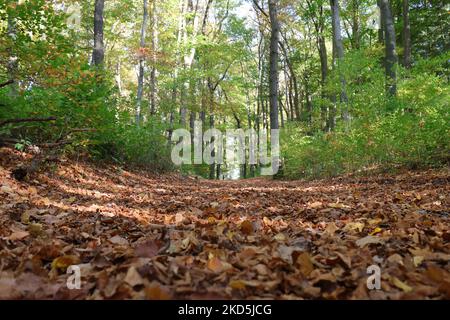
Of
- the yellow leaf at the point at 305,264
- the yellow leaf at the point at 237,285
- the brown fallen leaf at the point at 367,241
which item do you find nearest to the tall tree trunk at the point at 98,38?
the brown fallen leaf at the point at 367,241

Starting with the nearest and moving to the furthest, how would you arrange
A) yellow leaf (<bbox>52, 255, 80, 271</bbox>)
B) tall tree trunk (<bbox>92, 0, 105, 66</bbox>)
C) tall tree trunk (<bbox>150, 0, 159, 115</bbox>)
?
yellow leaf (<bbox>52, 255, 80, 271</bbox>) < tall tree trunk (<bbox>92, 0, 105, 66</bbox>) < tall tree trunk (<bbox>150, 0, 159, 115</bbox>)

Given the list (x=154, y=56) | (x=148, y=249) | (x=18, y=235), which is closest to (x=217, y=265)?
(x=148, y=249)

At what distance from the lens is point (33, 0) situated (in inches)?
186

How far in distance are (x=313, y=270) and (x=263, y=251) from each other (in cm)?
41

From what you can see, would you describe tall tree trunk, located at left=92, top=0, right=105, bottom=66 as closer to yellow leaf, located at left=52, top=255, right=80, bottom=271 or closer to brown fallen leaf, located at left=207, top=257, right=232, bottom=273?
yellow leaf, located at left=52, top=255, right=80, bottom=271

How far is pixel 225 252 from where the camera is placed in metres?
2.16

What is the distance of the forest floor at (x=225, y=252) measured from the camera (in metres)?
1.57

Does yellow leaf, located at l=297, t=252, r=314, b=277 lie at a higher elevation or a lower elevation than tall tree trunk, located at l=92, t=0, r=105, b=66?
lower

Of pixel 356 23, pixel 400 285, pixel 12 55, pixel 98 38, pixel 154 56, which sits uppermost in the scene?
pixel 356 23

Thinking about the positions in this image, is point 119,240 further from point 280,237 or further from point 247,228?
point 280,237

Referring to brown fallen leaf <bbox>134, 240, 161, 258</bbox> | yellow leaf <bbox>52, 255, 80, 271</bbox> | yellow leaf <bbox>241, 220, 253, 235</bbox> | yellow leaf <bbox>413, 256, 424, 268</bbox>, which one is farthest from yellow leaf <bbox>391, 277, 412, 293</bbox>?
yellow leaf <bbox>52, 255, 80, 271</bbox>

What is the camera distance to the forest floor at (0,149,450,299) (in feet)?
5.15
